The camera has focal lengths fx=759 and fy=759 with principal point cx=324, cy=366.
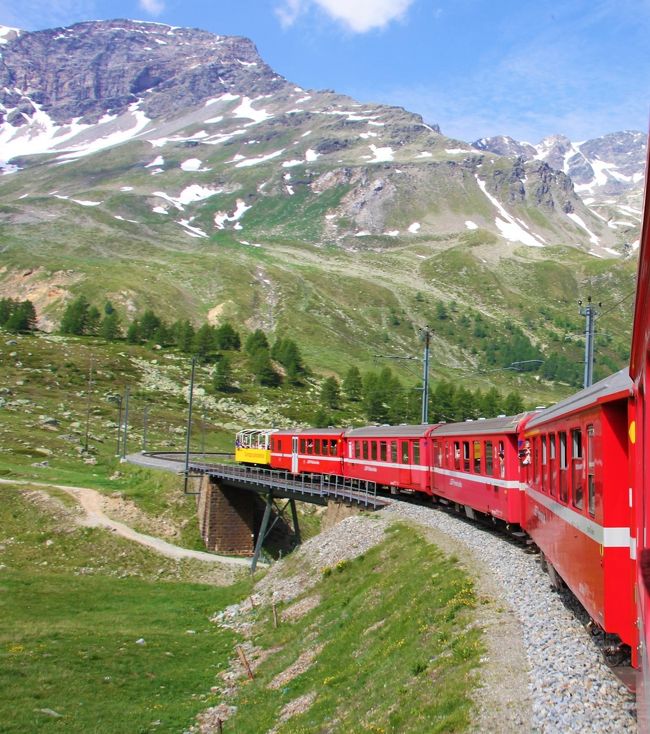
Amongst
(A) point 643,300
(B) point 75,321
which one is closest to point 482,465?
(A) point 643,300

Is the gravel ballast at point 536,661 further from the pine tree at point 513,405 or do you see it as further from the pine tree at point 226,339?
the pine tree at point 226,339

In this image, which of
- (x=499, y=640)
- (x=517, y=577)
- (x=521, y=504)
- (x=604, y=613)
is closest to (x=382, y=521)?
(x=521, y=504)

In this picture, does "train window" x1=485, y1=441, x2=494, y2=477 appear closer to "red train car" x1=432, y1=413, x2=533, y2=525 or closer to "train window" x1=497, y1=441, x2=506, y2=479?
"red train car" x1=432, y1=413, x2=533, y2=525

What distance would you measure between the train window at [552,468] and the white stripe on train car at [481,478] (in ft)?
19.4

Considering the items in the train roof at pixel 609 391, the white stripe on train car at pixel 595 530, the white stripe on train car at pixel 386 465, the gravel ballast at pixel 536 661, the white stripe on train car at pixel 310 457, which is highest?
the train roof at pixel 609 391

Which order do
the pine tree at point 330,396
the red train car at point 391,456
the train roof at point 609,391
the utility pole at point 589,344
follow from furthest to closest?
the pine tree at point 330,396
the red train car at point 391,456
the utility pole at point 589,344
the train roof at point 609,391

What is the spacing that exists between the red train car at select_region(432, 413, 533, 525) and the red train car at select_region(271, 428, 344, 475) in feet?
43.3

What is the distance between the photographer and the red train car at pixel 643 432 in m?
4.77

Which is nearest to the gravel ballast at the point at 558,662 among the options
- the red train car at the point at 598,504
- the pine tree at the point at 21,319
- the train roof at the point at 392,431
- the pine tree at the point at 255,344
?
the red train car at the point at 598,504

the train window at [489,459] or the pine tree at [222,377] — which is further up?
the pine tree at [222,377]

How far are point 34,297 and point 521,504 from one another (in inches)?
6591

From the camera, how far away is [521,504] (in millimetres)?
20188

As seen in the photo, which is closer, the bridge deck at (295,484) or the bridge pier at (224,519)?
the bridge deck at (295,484)

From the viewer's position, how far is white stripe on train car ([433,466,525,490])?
2075 cm
